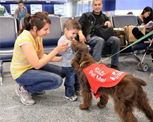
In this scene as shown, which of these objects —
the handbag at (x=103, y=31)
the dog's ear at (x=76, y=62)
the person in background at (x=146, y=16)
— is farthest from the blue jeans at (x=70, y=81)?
the person in background at (x=146, y=16)

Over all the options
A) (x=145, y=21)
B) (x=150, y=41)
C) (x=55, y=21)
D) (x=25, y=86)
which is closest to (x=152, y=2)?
(x=145, y=21)

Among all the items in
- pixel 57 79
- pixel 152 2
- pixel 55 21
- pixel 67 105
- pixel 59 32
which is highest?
pixel 152 2

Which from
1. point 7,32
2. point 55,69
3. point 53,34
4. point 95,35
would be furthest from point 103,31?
point 7,32

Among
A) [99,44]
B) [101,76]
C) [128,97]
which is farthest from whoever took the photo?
[99,44]

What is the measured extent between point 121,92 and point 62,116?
0.73 meters

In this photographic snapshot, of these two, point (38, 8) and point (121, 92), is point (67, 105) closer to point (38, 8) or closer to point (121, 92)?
point (121, 92)

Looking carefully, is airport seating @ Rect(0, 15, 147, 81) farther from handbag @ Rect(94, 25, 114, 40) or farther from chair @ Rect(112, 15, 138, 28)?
chair @ Rect(112, 15, 138, 28)

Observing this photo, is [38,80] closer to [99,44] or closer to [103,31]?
[99,44]

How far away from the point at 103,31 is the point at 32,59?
1728 mm

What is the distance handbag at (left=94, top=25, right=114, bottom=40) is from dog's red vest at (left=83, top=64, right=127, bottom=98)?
1.58 m

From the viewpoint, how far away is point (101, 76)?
139 centimetres

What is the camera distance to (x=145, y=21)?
4184 millimetres

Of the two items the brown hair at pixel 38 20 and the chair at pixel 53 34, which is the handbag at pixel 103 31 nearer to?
the chair at pixel 53 34

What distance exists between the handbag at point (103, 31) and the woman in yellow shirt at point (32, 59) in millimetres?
1307
